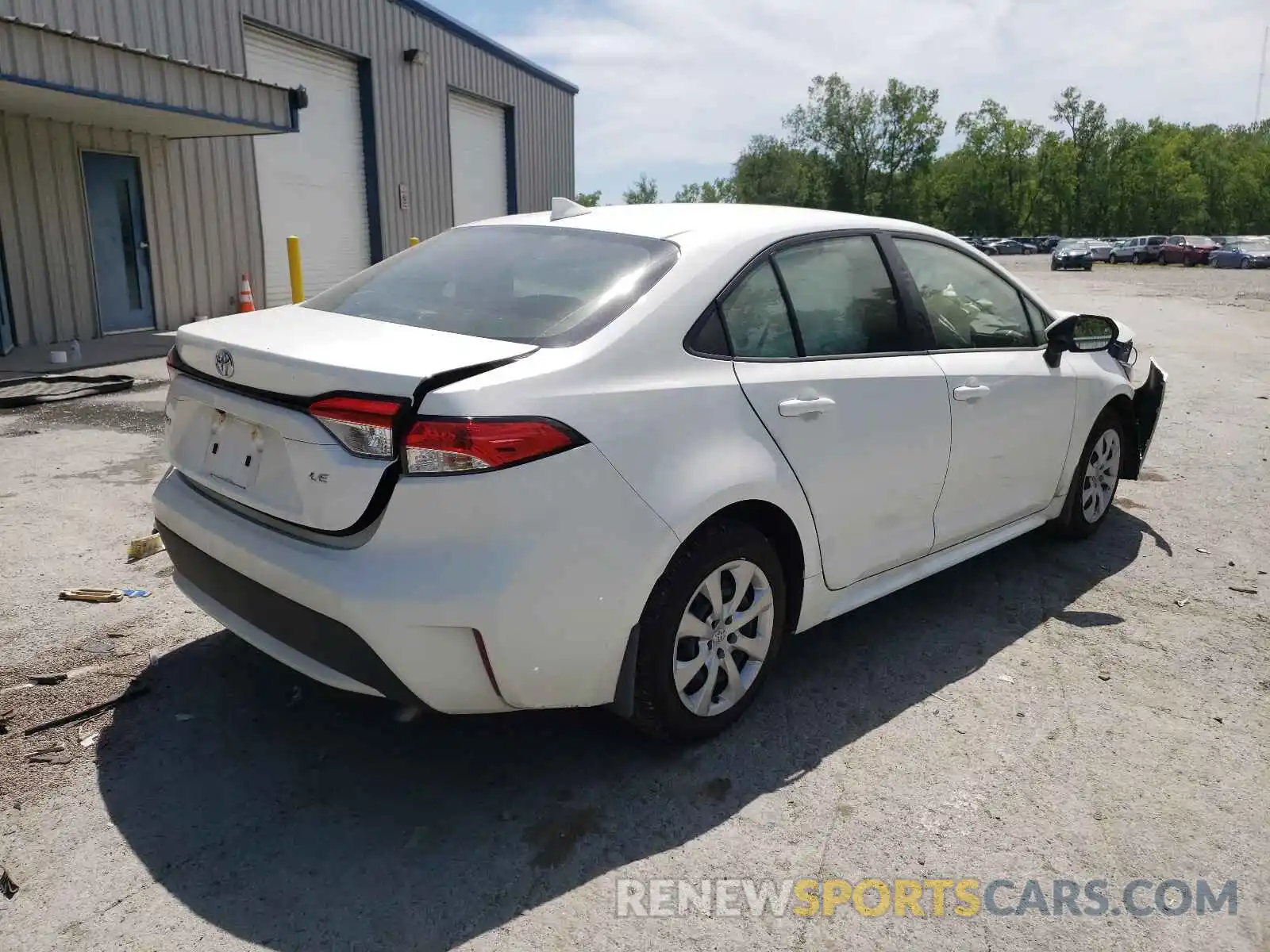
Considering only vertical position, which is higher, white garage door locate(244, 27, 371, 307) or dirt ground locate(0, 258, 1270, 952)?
white garage door locate(244, 27, 371, 307)

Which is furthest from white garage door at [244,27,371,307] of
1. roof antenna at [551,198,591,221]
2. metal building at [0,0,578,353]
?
roof antenna at [551,198,591,221]

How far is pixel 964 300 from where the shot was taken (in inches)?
156

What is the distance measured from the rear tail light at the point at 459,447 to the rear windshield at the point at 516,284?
1.24 feet

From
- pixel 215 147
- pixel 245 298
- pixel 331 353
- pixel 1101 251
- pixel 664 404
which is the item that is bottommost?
pixel 245 298

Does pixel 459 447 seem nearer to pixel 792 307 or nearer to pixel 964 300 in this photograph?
pixel 792 307

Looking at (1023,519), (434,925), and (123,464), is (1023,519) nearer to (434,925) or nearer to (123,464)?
(434,925)

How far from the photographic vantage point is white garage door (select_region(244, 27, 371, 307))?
49.3 ft

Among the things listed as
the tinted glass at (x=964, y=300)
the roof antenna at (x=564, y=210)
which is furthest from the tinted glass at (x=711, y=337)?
the tinted glass at (x=964, y=300)

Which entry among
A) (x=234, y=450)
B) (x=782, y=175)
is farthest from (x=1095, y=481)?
(x=782, y=175)

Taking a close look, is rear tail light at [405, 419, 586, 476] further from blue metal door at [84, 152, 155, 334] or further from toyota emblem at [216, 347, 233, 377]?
blue metal door at [84, 152, 155, 334]

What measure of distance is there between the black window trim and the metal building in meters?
8.54

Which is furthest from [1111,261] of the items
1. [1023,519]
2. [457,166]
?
[1023,519]

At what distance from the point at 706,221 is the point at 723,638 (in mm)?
1361

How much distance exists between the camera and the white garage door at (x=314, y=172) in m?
15.0
